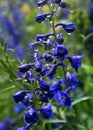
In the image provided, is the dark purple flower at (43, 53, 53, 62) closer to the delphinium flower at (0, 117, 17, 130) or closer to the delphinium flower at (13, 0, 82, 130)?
the delphinium flower at (13, 0, 82, 130)

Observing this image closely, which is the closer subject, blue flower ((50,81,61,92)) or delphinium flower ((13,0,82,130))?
delphinium flower ((13,0,82,130))

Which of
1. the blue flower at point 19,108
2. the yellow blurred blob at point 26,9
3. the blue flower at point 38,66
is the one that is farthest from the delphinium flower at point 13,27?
the blue flower at point 38,66

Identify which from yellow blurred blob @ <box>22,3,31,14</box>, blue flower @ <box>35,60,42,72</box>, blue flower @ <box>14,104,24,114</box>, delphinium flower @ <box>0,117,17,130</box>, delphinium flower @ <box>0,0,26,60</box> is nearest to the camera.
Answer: blue flower @ <box>35,60,42,72</box>

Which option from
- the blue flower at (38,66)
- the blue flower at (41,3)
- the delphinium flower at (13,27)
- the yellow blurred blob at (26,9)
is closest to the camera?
the blue flower at (38,66)

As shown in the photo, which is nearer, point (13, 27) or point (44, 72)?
point (44, 72)

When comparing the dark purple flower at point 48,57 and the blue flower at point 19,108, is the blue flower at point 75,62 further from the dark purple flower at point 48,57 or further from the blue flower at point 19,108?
the blue flower at point 19,108

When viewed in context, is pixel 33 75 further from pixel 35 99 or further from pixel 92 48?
pixel 92 48

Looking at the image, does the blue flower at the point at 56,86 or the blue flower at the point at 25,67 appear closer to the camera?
the blue flower at the point at 25,67

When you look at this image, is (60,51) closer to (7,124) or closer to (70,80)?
(70,80)

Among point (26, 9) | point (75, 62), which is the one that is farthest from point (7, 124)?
point (26, 9)

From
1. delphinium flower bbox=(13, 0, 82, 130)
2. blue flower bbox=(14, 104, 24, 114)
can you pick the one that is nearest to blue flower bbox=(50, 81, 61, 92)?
delphinium flower bbox=(13, 0, 82, 130)

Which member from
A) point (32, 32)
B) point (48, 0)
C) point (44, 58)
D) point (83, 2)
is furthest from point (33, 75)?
point (83, 2)
